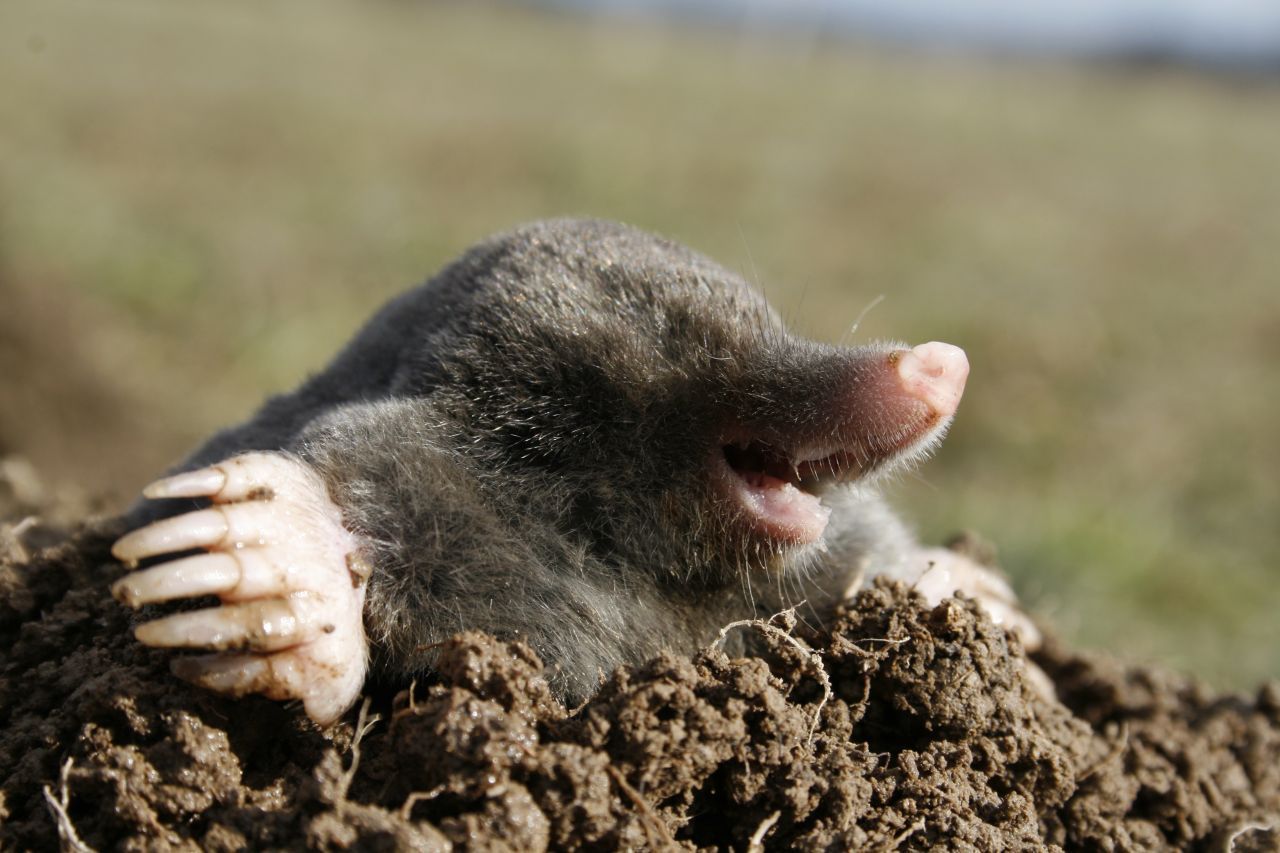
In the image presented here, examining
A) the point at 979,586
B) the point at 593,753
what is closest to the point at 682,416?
the point at 593,753

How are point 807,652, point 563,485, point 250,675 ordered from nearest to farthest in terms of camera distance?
point 250,675
point 807,652
point 563,485

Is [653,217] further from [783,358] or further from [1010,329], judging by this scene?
[783,358]

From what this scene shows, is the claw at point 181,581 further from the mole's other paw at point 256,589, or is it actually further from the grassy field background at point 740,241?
the grassy field background at point 740,241

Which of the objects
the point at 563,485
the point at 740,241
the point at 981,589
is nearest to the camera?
the point at 563,485

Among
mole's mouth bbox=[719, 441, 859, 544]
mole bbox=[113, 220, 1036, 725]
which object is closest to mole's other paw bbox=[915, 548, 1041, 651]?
mole bbox=[113, 220, 1036, 725]

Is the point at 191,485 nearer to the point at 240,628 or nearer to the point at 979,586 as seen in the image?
the point at 240,628

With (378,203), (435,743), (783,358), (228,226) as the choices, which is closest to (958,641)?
(783,358)

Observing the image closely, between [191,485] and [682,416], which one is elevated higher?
[682,416]
